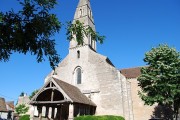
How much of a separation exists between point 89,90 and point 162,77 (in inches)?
466

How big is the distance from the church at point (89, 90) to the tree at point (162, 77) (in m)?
5.19

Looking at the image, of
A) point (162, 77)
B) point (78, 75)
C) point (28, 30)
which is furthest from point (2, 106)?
point (28, 30)

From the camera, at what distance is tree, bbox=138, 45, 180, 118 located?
873 inches

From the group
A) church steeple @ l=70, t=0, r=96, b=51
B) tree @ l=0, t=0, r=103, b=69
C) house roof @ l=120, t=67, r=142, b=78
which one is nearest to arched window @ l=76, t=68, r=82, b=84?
church steeple @ l=70, t=0, r=96, b=51

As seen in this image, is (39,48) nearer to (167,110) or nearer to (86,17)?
(167,110)

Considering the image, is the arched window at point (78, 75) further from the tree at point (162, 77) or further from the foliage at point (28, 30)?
the foliage at point (28, 30)

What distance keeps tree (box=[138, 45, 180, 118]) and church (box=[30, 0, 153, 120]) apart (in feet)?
17.0

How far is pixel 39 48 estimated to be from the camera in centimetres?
786

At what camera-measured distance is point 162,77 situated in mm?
22609

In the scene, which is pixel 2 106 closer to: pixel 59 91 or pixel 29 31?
pixel 59 91

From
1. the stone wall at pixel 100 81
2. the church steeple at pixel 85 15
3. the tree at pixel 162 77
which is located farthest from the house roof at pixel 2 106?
the tree at pixel 162 77

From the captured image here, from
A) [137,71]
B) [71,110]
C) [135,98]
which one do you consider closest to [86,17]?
[137,71]

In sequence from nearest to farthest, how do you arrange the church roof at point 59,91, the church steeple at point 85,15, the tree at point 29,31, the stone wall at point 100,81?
the tree at point 29,31 < the church roof at point 59,91 < the stone wall at point 100,81 < the church steeple at point 85,15

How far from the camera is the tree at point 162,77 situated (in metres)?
22.2
